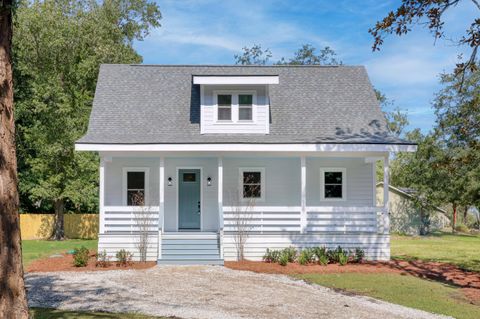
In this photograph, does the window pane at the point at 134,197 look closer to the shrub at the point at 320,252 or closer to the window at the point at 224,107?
the window at the point at 224,107

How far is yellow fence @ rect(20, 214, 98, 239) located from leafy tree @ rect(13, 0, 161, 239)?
131 cm

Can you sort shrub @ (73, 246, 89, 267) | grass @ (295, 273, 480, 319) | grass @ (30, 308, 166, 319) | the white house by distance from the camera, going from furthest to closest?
the white house → shrub @ (73, 246, 89, 267) → grass @ (295, 273, 480, 319) → grass @ (30, 308, 166, 319)

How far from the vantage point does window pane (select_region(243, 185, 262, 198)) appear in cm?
1820

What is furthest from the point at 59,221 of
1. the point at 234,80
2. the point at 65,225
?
the point at 234,80

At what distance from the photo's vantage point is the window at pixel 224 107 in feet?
58.4

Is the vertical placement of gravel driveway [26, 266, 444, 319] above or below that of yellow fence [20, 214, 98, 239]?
below

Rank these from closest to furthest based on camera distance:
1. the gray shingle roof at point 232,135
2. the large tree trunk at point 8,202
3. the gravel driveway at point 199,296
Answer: the large tree trunk at point 8,202
the gravel driveway at point 199,296
the gray shingle roof at point 232,135

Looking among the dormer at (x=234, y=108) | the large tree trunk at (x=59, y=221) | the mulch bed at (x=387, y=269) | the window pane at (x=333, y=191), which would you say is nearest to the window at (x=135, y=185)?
the dormer at (x=234, y=108)

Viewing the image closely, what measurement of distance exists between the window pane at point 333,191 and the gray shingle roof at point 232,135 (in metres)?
2.22

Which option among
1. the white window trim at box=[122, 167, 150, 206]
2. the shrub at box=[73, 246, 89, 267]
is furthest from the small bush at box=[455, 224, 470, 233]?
the shrub at box=[73, 246, 89, 267]

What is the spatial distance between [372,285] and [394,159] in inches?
1626

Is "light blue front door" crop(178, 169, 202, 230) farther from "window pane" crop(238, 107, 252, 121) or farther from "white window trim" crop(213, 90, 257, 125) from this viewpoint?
"window pane" crop(238, 107, 252, 121)

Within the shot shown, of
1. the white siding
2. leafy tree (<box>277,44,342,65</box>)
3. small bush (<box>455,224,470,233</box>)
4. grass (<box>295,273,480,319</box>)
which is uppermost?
leafy tree (<box>277,44,342,65</box>)

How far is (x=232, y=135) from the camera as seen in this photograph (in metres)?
17.4
